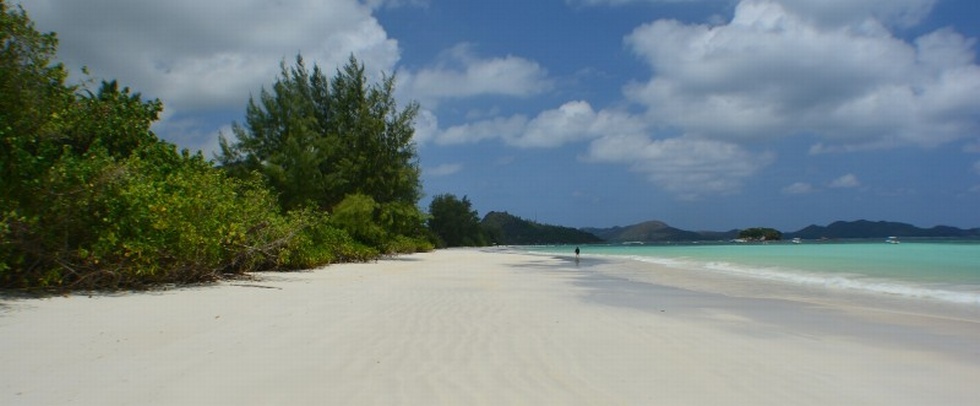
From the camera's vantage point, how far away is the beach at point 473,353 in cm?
398

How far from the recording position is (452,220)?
9256 cm

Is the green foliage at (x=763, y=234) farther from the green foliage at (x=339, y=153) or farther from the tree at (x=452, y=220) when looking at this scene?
the green foliage at (x=339, y=153)

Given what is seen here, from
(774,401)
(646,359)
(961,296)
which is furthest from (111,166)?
(961,296)

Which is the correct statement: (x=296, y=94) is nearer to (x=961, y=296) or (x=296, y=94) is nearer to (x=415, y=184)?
(x=415, y=184)

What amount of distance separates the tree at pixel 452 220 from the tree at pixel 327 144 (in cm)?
5733

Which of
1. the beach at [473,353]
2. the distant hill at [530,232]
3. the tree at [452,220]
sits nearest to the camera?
the beach at [473,353]

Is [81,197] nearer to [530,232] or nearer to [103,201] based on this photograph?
[103,201]

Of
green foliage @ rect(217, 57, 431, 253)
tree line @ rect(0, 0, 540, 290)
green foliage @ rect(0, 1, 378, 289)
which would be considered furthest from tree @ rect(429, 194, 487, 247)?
→ green foliage @ rect(0, 1, 378, 289)

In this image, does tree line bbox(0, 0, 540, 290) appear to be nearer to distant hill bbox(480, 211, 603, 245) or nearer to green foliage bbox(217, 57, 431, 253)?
green foliage bbox(217, 57, 431, 253)

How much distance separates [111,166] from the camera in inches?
388

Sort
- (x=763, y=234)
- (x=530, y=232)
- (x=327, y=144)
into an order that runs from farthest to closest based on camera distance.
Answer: (x=530, y=232)
(x=763, y=234)
(x=327, y=144)

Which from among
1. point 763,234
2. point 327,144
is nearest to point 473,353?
point 327,144

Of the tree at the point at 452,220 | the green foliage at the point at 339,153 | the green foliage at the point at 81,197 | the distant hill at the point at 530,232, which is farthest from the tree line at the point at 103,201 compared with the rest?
the distant hill at the point at 530,232

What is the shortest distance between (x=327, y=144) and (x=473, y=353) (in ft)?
84.7
